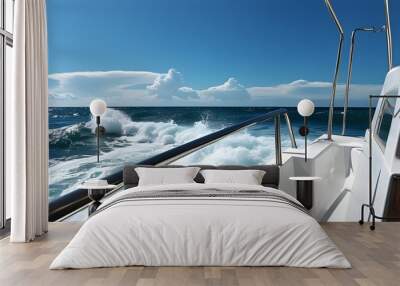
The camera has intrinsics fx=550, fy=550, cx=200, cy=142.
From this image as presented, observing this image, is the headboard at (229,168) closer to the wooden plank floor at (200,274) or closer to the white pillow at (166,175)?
the white pillow at (166,175)

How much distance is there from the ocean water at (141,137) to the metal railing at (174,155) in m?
0.38

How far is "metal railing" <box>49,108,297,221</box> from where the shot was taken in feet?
19.3

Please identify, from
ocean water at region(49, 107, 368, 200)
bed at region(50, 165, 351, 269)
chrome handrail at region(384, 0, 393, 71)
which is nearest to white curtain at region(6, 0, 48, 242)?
bed at region(50, 165, 351, 269)

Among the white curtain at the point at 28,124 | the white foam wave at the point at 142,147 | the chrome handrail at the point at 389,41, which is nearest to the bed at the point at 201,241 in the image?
the white curtain at the point at 28,124

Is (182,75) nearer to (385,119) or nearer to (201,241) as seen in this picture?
(385,119)

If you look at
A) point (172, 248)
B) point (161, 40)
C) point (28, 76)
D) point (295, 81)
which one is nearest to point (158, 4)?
point (161, 40)

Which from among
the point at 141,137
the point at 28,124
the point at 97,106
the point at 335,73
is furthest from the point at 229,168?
the point at 141,137

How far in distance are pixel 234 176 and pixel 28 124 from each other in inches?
84.0

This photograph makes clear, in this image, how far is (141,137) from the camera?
801cm

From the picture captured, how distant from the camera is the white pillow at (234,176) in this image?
572 cm

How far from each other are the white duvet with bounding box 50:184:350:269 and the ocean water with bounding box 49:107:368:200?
327cm

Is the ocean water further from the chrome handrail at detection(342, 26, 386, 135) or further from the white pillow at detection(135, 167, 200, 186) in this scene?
the white pillow at detection(135, 167, 200, 186)

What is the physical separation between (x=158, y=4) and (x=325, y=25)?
2.36 m

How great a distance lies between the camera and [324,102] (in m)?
7.09
